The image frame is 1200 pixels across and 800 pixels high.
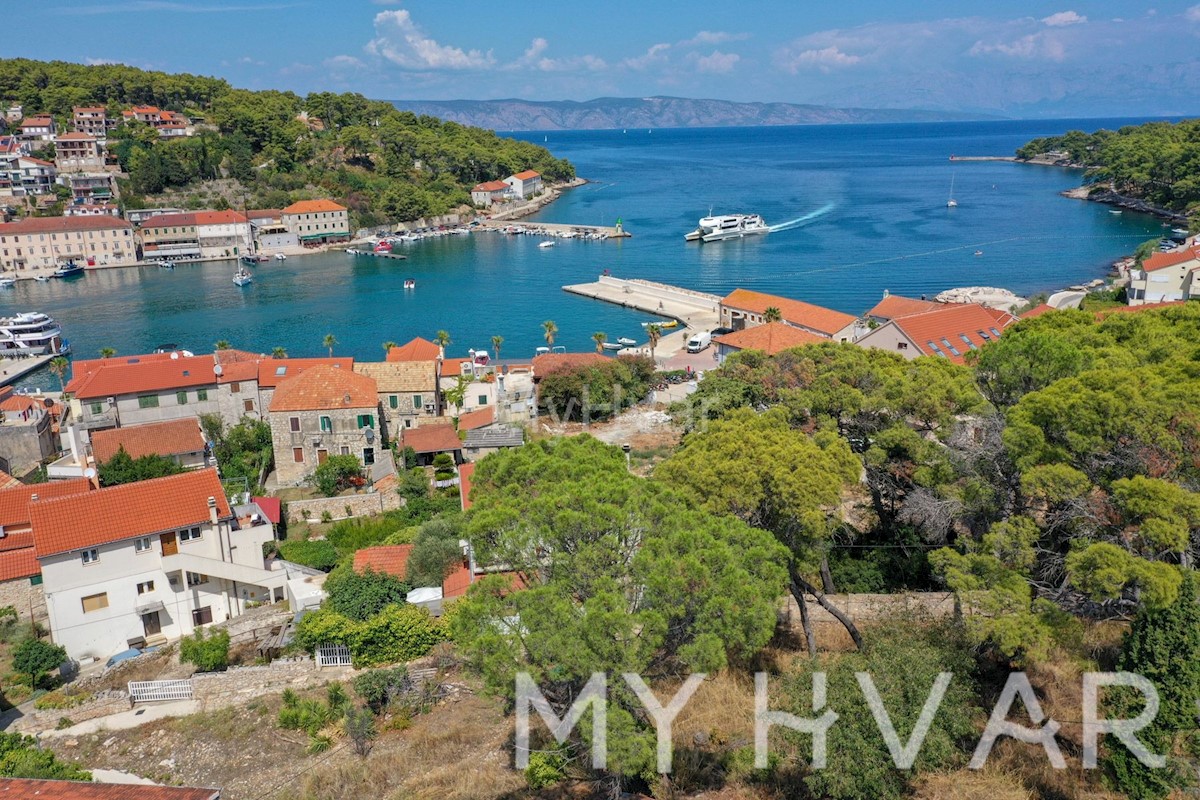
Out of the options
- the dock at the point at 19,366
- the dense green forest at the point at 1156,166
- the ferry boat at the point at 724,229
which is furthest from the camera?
the ferry boat at the point at 724,229

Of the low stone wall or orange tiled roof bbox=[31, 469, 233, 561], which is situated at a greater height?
orange tiled roof bbox=[31, 469, 233, 561]

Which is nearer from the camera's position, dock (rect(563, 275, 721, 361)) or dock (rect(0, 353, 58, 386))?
dock (rect(0, 353, 58, 386))

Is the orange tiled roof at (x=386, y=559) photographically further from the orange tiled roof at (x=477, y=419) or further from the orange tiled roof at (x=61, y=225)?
the orange tiled roof at (x=61, y=225)

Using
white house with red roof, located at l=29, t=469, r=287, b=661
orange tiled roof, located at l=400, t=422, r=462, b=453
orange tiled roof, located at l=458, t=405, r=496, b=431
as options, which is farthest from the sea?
white house with red roof, located at l=29, t=469, r=287, b=661

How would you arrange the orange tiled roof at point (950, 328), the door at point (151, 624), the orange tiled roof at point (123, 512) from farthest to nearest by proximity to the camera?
the orange tiled roof at point (950, 328) < the door at point (151, 624) < the orange tiled roof at point (123, 512)

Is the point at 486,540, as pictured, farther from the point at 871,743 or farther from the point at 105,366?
the point at 105,366

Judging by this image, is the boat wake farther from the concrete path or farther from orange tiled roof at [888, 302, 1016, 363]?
the concrete path

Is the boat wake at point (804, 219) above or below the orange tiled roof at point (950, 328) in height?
above

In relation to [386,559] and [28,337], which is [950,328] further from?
[28,337]


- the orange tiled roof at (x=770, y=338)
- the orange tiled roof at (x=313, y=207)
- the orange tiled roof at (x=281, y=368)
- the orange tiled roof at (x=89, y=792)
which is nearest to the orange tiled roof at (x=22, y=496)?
the orange tiled roof at (x=281, y=368)
